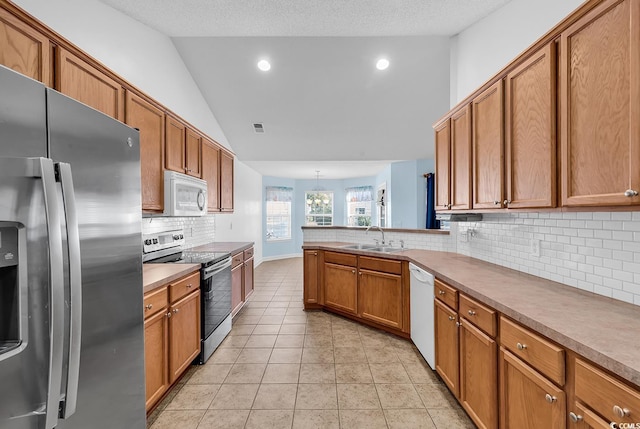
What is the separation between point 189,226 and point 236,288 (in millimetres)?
1037

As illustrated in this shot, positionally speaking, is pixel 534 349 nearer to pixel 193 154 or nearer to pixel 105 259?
pixel 105 259

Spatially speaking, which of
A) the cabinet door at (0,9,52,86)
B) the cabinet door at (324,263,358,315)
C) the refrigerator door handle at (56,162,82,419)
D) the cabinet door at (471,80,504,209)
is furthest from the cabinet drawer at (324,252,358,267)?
the cabinet door at (0,9,52,86)

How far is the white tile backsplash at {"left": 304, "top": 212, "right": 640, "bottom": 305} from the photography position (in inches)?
55.6

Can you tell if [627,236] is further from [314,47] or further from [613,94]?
[314,47]

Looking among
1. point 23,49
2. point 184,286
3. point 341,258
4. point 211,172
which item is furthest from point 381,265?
point 23,49

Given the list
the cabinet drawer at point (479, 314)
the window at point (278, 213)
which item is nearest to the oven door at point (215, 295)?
the cabinet drawer at point (479, 314)

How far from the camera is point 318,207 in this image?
9094 millimetres

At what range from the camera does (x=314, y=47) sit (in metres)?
3.41

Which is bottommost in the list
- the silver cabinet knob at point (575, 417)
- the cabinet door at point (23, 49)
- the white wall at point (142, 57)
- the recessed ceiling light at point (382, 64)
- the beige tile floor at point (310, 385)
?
the beige tile floor at point (310, 385)

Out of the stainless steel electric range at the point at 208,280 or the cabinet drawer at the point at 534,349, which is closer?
the cabinet drawer at the point at 534,349

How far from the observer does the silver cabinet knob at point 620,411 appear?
85cm

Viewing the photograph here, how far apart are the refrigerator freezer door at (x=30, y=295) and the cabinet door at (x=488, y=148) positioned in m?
2.25

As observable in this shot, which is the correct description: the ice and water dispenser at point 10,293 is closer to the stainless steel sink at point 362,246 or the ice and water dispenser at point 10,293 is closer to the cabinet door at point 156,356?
the cabinet door at point 156,356

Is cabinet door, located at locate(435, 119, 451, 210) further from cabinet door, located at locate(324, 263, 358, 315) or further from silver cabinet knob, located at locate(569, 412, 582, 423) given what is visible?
silver cabinet knob, located at locate(569, 412, 582, 423)
